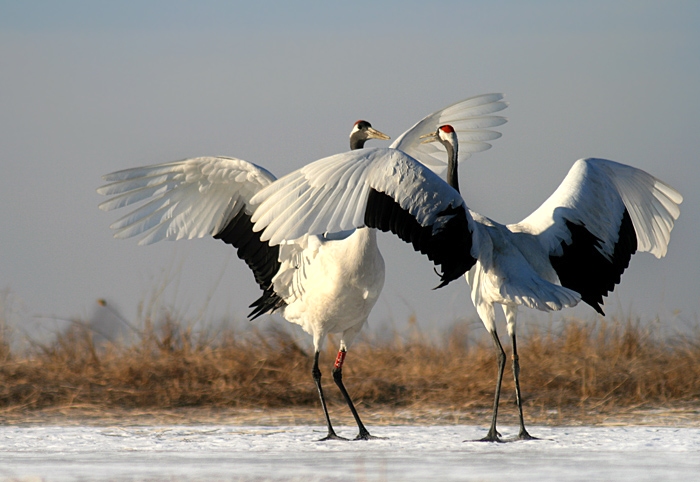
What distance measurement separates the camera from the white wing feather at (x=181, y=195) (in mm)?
6832

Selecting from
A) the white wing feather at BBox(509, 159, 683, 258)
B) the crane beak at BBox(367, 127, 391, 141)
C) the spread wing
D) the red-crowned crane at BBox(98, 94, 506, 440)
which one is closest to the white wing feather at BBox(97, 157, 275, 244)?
the red-crowned crane at BBox(98, 94, 506, 440)

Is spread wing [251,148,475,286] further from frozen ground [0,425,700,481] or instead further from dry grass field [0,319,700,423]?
dry grass field [0,319,700,423]

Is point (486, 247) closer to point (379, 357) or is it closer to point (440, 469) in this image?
point (440, 469)

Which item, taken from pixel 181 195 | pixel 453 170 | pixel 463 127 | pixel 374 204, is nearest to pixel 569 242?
pixel 453 170

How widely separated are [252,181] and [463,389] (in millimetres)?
2914

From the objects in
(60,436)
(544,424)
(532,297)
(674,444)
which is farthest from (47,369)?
(674,444)

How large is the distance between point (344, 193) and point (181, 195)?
1.94 meters

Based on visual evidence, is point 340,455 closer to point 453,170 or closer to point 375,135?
point 453,170

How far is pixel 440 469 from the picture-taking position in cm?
479

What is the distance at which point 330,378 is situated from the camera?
8.96m

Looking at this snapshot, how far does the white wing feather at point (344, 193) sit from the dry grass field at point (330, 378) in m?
2.70

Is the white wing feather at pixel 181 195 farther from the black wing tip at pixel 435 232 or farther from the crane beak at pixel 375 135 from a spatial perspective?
the black wing tip at pixel 435 232

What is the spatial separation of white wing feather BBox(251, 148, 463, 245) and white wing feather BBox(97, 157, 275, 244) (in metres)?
1.21

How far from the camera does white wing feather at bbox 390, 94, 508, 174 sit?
806 centimetres
